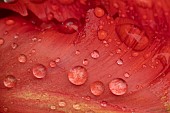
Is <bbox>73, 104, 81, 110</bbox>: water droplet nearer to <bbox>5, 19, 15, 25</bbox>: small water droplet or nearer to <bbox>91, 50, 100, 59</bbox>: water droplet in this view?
<bbox>91, 50, 100, 59</bbox>: water droplet

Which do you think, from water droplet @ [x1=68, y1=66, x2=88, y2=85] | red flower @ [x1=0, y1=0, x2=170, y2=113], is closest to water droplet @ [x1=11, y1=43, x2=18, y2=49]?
red flower @ [x1=0, y1=0, x2=170, y2=113]

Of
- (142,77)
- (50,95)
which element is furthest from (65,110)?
(142,77)

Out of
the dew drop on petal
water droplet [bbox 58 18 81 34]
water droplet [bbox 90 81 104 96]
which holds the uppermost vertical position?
water droplet [bbox 58 18 81 34]

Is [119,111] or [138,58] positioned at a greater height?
[138,58]

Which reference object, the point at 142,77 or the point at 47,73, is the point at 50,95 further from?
the point at 142,77

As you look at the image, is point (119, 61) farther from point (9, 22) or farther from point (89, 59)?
point (9, 22)

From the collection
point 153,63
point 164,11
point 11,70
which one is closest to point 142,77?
point 153,63
